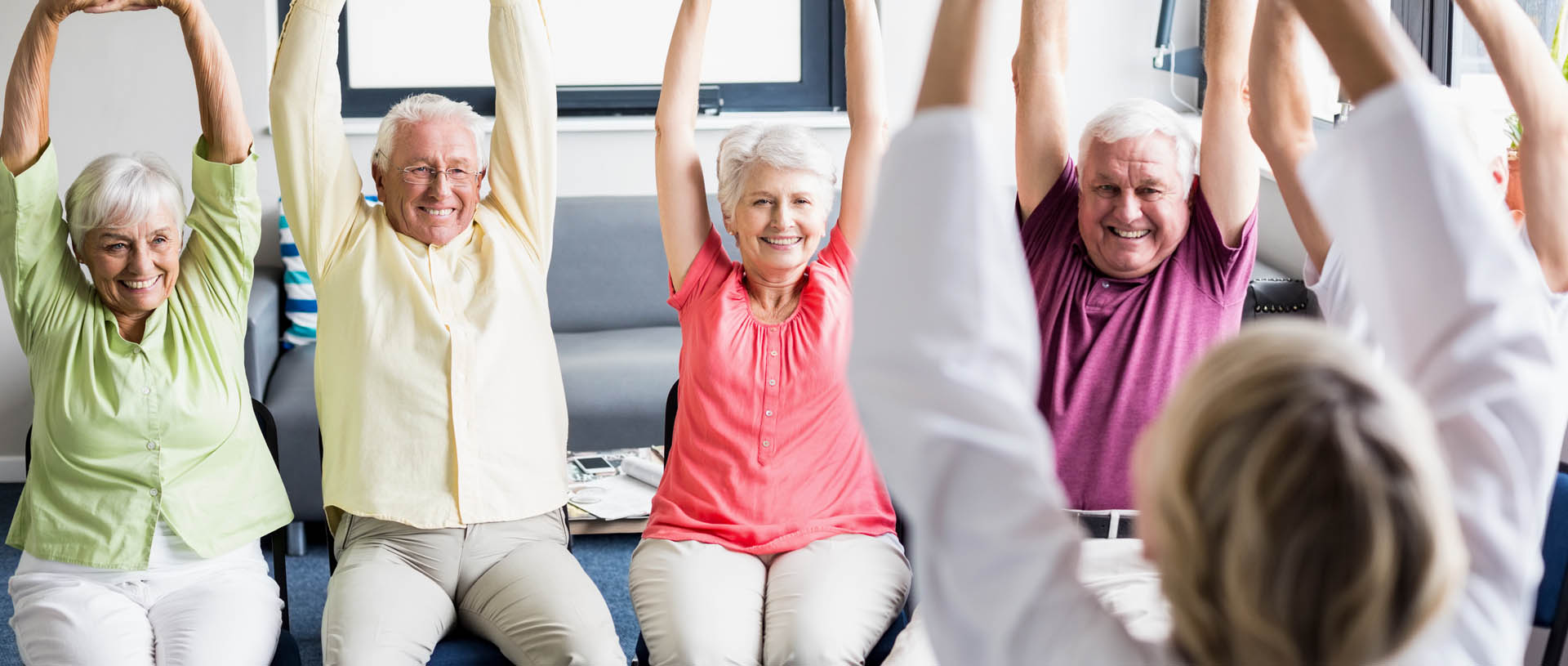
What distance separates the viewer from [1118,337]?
1.83 metres

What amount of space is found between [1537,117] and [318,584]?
3.07 meters

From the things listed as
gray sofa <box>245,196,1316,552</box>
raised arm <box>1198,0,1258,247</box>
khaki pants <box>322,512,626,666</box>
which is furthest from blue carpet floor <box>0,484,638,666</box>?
raised arm <box>1198,0,1258,247</box>

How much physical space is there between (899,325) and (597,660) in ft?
4.50

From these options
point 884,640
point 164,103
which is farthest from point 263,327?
point 884,640

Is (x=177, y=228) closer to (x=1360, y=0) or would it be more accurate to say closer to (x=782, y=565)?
(x=782, y=565)

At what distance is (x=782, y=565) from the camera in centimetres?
202

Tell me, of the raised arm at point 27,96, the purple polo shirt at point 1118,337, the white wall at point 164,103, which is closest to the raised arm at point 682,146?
the purple polo shirt at point 1118,337

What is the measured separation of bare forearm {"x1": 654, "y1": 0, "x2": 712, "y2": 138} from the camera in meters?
2.10

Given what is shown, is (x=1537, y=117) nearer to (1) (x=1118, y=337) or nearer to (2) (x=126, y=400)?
(1) (x=1118, y=337)

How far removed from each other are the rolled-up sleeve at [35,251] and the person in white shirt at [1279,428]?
1.78m

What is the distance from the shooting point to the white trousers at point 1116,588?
1.56 metres

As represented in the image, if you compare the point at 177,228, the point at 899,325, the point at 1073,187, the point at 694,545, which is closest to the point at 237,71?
the point at 177,228

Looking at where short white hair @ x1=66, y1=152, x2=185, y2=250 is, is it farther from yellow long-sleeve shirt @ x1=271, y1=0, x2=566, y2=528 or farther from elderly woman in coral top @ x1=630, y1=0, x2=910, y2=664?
elderly woman in coral top @ x1=630, y1=0, x2=910, y2=664

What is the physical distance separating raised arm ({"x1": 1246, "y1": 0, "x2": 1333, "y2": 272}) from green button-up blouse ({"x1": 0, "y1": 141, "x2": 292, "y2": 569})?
1592 mm
